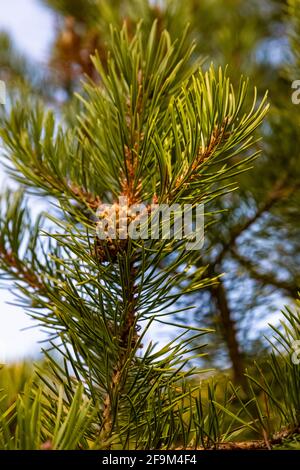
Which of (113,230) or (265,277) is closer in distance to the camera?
(113,230)

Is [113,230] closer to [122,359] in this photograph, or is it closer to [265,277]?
[122,359]

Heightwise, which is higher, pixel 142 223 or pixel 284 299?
pixel 142 223

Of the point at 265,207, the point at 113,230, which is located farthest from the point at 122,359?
the point at 265,207

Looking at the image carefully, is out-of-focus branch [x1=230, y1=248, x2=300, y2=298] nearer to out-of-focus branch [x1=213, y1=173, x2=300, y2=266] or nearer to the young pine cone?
out-of-focus branch [x1=213, y1=173, x2=300, y2=266]

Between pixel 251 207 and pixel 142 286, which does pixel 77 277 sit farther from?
pixel 251 207

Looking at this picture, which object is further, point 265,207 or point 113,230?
point 265,207

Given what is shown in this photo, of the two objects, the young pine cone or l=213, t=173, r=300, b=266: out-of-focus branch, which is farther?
l=213, t=173, r=300, b=266: out-of-focus branch

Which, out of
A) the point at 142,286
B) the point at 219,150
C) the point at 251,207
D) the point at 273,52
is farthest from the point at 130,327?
the point at 273,52

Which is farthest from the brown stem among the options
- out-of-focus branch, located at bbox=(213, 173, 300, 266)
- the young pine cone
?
out-of-focus branch, located at bbox=(213, 173, 300, 266)

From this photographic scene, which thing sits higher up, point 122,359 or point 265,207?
point 265,207

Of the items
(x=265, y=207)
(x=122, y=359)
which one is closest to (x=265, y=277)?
(x=265, y=207)

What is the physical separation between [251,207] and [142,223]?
0.44 meters
